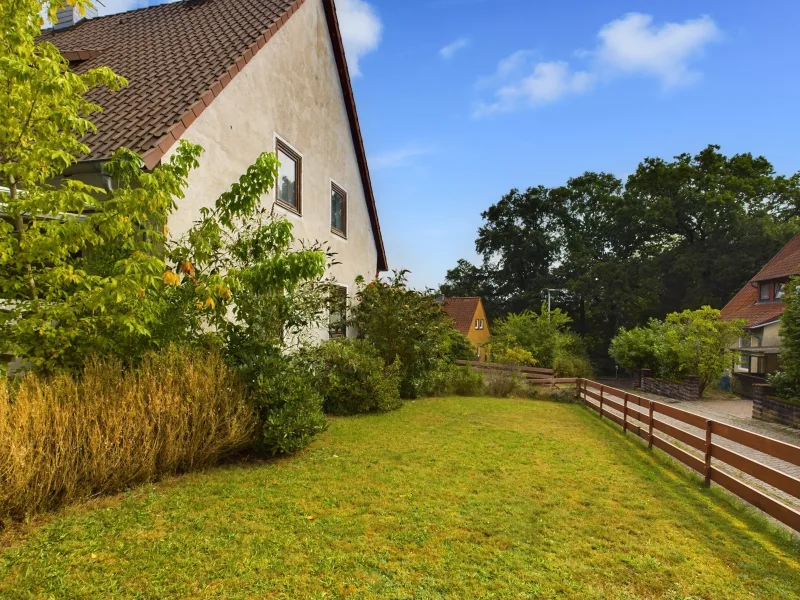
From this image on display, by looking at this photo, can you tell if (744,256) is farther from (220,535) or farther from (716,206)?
(220,535)

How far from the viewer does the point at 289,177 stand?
35.4 feet

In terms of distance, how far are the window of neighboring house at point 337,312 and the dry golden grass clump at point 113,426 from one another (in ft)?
13.8

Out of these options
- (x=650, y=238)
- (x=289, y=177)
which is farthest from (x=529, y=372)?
(x=650, y=238)

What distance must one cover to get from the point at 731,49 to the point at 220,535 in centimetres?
1199

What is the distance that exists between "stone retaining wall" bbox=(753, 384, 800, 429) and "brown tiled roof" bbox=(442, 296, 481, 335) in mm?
26634

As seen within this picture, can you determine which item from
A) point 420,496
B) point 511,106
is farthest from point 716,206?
point 420,496

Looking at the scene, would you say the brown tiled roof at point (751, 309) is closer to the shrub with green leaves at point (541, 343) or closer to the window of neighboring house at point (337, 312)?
the shrub with green leaves at point (541, 343)

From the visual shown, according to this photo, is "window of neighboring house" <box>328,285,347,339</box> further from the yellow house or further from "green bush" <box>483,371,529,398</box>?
the yellow house

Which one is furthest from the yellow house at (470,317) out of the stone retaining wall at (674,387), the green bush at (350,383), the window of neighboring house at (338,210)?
the green bush at (350,383)

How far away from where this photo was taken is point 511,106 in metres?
12.7

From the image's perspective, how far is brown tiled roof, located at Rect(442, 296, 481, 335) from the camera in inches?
1614

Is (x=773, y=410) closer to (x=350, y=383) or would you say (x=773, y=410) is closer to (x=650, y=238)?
(x=350, y=383)

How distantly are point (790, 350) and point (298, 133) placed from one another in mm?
15375

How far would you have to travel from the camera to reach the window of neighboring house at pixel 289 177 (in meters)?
10.4
